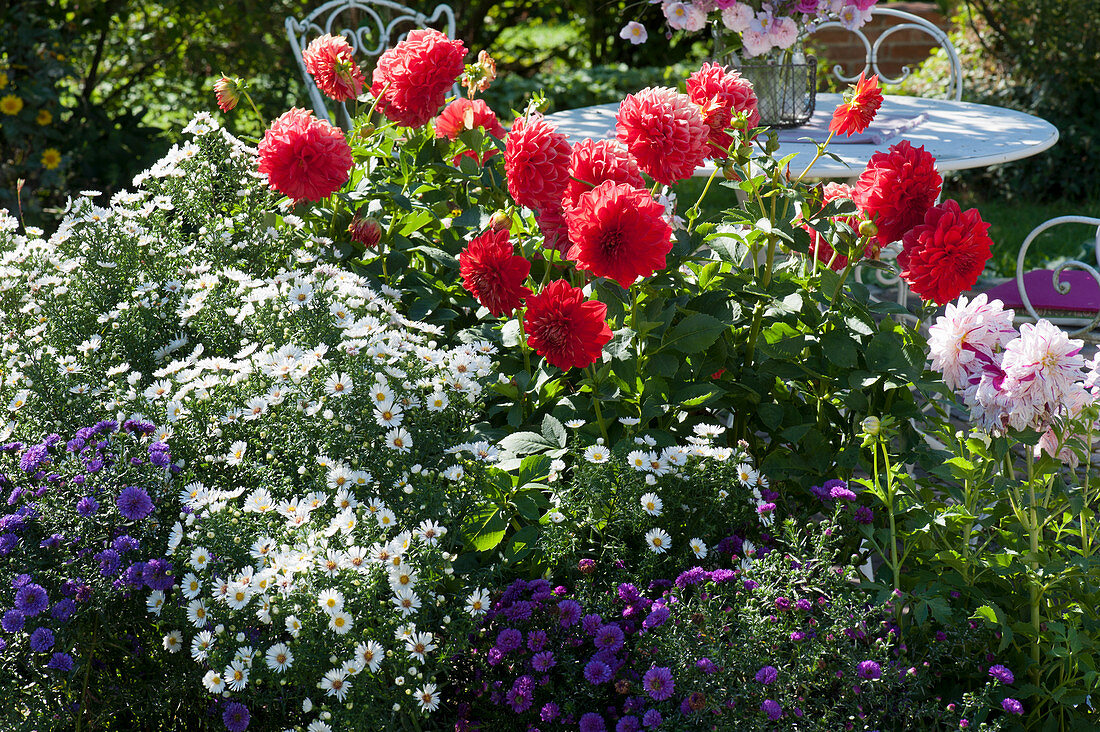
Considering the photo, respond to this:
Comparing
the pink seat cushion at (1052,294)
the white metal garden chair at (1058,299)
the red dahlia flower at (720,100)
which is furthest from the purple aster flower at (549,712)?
the pink seat cushion at (1052,294)

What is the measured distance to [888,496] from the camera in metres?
1.41

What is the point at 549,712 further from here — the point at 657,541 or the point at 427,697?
the point at 657,541

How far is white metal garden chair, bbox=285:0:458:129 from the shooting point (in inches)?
128

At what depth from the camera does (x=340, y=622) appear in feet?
3.95

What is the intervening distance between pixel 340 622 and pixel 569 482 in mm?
484

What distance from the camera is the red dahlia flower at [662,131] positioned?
4.93 feet

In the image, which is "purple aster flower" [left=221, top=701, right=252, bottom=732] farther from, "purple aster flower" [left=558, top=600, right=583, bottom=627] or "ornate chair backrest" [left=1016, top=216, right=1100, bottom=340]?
"ornate chair backrest" [left=1016, top=216, right=1100, bottom=340]

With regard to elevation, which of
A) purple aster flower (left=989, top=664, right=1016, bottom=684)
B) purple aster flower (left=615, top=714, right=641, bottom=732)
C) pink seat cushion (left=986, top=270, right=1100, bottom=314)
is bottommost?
pink seat cushion (left=986, top=270, right=1100, bottom=314)

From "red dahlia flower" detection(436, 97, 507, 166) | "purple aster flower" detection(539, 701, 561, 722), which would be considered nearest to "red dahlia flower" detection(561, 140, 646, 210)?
"red dahlia flower" detection(436, 97, 507, 166)

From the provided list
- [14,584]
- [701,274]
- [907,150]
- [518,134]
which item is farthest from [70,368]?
[907,150]

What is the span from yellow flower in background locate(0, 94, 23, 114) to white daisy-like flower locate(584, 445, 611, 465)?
4.00 meters

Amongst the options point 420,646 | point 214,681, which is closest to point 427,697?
point 420,646

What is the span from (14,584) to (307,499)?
1.32ft

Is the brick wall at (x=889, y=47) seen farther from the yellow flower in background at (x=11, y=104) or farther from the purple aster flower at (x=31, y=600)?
the purple aster flower at (x=31, y=600)
